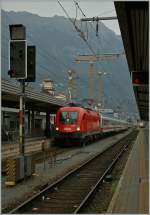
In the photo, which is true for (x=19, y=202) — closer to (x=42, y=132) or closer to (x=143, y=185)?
(x=143, y=185)

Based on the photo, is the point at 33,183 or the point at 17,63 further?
the point at 33,183

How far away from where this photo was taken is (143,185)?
40.9ft

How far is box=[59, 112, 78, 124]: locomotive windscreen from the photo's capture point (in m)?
34.2

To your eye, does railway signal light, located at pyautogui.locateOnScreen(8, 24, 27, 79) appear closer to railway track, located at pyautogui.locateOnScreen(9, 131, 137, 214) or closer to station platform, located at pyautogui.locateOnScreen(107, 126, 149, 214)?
railway track, located at pyautogui.locateOnScreen(9, 131, 137, 214)

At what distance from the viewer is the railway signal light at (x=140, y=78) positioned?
15391 mm

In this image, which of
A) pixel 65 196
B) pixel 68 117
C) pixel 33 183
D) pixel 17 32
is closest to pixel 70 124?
pixel 68 117

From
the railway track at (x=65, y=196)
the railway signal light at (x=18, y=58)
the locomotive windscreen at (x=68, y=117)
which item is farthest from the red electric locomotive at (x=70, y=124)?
the railway signal light at (x=18, y=58)

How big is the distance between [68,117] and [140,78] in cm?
1883

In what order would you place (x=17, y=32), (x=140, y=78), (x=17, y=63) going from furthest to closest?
(x=140, y=78) → (x=17, y=32) → (x=17, y=63)

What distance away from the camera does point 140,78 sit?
1568cm

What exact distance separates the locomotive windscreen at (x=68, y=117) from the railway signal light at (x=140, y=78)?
18656 millimetres

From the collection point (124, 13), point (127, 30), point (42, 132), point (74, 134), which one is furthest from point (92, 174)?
point (42, 132)

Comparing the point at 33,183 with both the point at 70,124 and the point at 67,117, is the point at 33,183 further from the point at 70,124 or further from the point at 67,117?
the point at 67,117

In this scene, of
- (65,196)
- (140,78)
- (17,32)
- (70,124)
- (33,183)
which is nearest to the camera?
(65,196)
